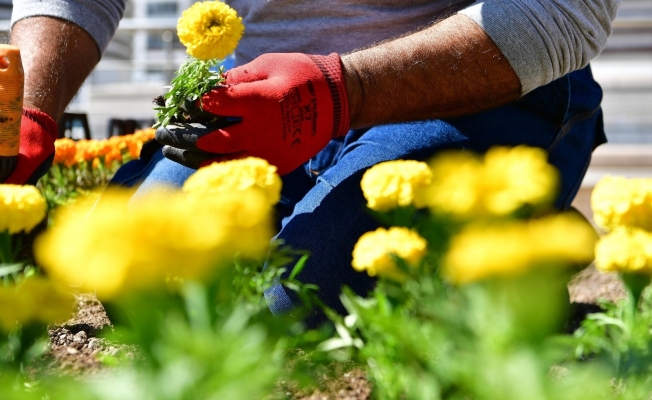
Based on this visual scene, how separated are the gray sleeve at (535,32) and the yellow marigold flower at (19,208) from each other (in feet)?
3.21

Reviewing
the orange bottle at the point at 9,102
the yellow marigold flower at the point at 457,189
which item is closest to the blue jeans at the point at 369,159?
the orange bottle at the point at 9,102

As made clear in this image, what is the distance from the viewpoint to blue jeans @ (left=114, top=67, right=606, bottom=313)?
1.47 metres

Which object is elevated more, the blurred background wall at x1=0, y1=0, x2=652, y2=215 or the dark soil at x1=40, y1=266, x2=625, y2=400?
the dark soil at x1=40, y1=266, x2=625, y2=400

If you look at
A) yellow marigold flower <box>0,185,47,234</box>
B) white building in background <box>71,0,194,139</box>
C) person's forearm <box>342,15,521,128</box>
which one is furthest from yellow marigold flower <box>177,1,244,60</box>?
white building in background <box>71,0,194,139</box>

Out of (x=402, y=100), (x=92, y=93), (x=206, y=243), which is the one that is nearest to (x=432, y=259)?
(x=206, y=243)

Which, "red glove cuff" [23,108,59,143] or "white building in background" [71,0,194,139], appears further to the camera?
"white building in background" [71,0,194,139]

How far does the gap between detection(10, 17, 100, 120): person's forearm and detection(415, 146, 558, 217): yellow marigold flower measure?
3.92ft

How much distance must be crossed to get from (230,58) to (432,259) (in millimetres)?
1588

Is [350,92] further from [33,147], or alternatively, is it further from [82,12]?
[82,12]

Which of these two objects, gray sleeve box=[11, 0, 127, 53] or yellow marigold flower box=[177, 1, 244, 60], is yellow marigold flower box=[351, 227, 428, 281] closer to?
yellow marigold flower box=[177, 1, 244, 60]

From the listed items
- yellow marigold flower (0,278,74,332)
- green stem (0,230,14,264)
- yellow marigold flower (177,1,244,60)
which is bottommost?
green stem (0,230,14,264)

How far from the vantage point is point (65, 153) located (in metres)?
2.18

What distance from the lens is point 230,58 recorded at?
6.97 ft

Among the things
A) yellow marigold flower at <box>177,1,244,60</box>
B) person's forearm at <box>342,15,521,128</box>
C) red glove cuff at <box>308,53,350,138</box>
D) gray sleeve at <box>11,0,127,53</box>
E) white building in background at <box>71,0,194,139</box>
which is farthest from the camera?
white building in background at <box>71,0,194,139</box>
